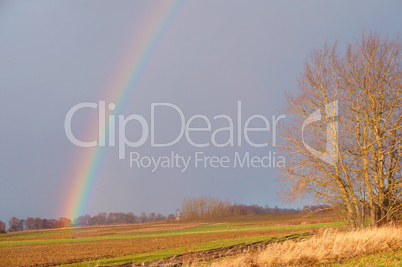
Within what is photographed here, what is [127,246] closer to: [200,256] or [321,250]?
[200,256]

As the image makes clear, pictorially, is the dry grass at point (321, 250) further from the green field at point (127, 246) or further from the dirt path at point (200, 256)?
the green field at point (127, 246)

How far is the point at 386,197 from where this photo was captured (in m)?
20.7

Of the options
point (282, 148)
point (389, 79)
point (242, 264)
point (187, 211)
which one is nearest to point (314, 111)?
point (282, 148)

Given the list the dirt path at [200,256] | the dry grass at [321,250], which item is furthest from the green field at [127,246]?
the dry grass at [321,250]

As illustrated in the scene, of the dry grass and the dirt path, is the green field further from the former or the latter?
A: the dry grass

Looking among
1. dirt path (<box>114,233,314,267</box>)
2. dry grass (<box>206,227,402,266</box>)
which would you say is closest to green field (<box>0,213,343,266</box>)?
dirt path (<box>114,233,314,267</box>)

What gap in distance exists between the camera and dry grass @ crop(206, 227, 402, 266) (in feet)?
34.6

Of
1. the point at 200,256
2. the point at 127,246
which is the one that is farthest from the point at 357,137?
the point at 127,246

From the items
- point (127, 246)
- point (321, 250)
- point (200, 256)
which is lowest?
point (127, 246)

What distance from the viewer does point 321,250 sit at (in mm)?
11695

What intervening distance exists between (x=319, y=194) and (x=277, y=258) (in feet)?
36.7

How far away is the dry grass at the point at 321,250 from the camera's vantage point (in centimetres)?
1053

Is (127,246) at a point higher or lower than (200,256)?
lower

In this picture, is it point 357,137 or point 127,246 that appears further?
point 127,246
